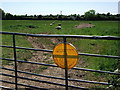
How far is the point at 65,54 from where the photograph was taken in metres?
3.03

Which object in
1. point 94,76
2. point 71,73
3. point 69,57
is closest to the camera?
point 69,57

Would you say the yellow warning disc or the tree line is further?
the tree line

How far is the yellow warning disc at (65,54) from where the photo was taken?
2965mm

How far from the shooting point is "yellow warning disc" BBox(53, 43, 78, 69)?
2.97 meters

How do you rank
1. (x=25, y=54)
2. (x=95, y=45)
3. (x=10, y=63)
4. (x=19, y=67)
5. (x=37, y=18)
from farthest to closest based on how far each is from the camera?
(x=37, y=18) < (x=95, y=45) < (x=25, y=54) < (x=10, y=63) < (x=19, y=67)

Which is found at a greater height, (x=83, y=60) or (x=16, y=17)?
(x=16, y=17)

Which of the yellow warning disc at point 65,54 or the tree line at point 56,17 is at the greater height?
the tree line at point 56,17

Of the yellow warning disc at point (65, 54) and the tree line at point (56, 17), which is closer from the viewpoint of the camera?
the yellow warning disc at point (65, 54)

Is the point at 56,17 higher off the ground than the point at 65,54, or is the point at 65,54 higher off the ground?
the point at 56,17

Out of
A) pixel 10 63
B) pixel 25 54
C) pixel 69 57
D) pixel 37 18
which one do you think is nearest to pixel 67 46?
pixel 69 57

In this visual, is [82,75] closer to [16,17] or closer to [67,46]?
[67,46]

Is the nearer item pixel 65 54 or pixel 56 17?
pixel 65 54

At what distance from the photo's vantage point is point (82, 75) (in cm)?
634

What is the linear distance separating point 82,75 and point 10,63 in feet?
9.82
